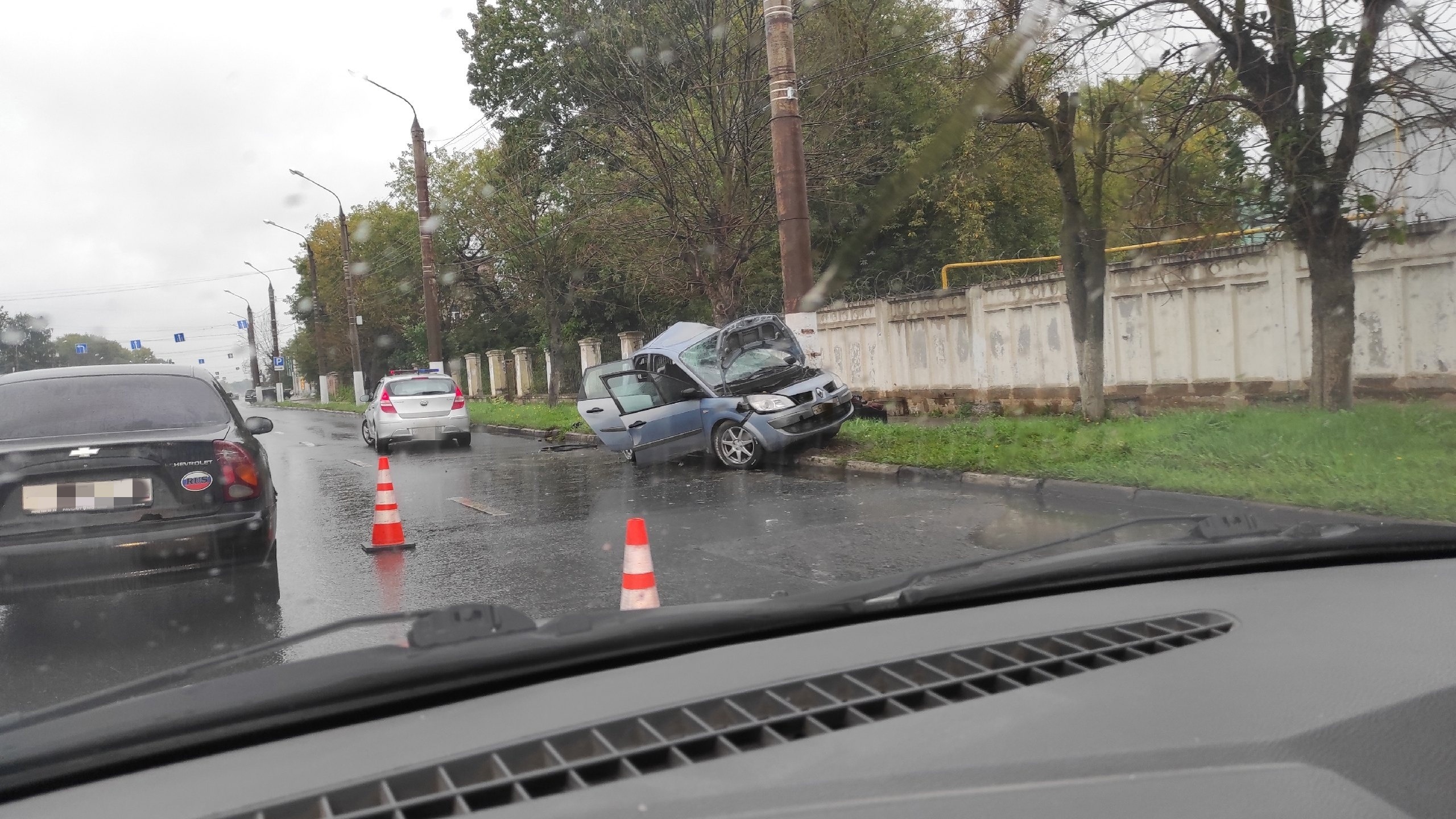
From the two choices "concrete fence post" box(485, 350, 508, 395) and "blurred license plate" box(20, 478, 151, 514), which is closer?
"blurred license plate" box(20, 478, 151, 514)

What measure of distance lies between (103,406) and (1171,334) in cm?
1215

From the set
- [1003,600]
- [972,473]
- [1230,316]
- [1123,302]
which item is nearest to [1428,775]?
[1003,600]

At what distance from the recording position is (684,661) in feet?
8.13

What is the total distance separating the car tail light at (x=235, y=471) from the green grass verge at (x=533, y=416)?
570 inches

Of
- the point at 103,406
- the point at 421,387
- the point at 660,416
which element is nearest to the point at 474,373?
the point at 421,387

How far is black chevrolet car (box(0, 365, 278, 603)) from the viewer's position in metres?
5.91

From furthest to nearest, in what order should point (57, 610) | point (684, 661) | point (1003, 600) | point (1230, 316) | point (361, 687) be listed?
point (1230, 316)
point (57, 610)
point (1003, 600)
point (684, 661)
point (361, 687)

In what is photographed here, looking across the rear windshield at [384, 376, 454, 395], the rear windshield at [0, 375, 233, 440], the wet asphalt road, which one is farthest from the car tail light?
the rear windshield at [384, 376, 454, 395]

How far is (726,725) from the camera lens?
6.75 feet

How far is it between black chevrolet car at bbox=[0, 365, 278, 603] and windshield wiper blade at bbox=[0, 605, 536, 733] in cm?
408

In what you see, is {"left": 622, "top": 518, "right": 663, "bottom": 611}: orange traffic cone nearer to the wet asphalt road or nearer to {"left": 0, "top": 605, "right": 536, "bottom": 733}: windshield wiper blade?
the wet asphalt road

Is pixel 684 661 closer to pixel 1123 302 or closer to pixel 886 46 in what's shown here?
pixel 1123 302

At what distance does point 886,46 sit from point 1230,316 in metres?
11.1

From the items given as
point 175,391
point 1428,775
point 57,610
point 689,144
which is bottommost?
point 57,610
